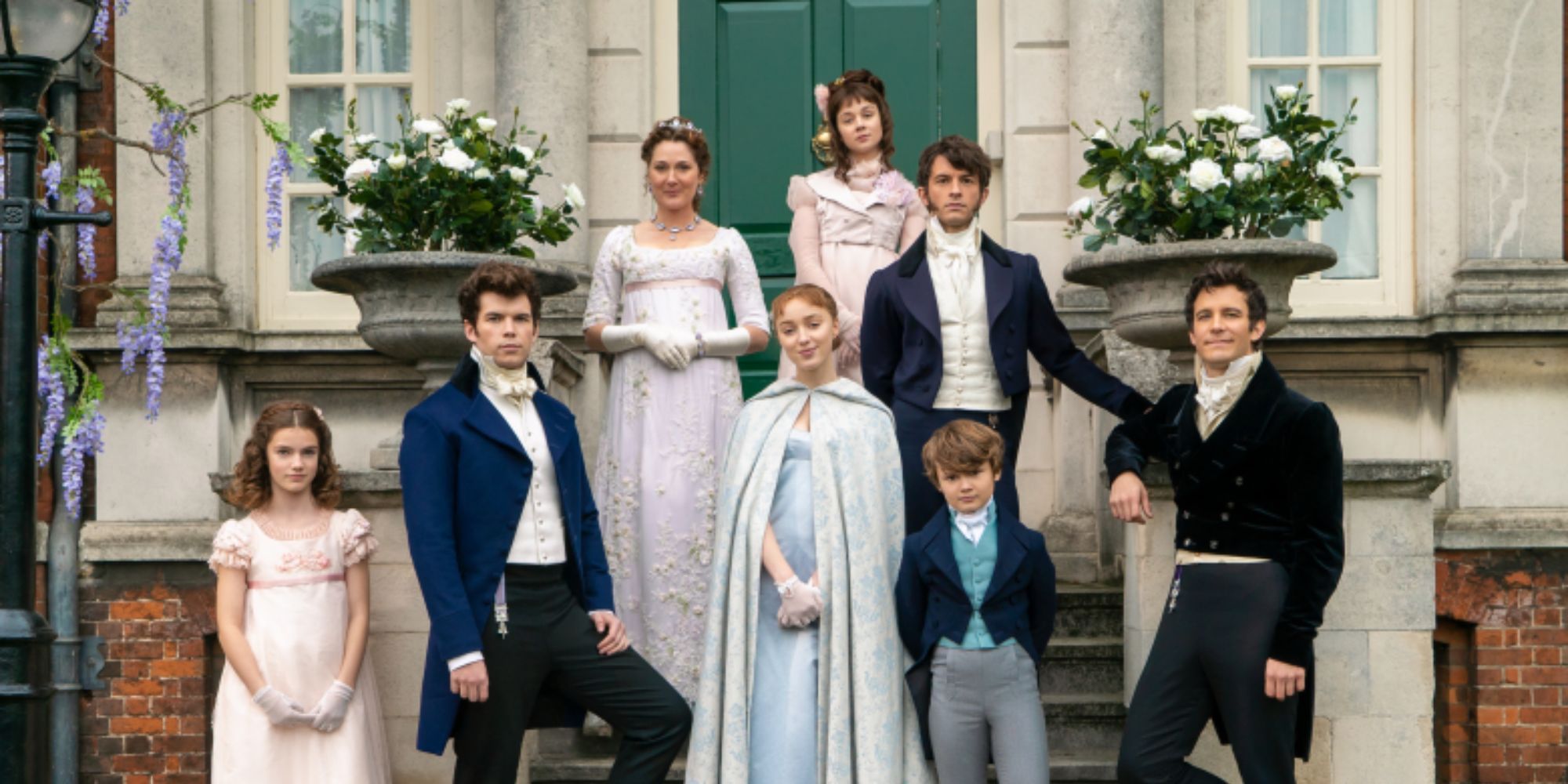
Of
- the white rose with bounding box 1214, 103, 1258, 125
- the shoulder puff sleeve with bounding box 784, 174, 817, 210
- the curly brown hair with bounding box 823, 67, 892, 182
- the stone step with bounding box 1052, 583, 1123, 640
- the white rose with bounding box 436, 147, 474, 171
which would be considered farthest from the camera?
the stone step with bounding box 1052, 583, 1123, 640

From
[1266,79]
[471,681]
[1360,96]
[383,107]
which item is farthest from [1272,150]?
[383,107]

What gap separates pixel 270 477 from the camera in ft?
16.6

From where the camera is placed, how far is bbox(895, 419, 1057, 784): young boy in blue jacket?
4.46 metres

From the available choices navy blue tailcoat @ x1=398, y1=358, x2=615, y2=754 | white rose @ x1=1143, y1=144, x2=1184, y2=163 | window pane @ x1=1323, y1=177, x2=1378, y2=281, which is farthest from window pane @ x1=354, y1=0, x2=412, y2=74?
window pane @ x1=1323, y1=177, x2=1378, y2=281

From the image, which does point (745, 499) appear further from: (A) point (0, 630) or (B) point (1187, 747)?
(A) point (0, 630)

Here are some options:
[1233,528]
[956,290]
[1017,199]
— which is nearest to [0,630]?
[956,290]

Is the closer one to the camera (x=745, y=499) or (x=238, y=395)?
(x=745, y=499)

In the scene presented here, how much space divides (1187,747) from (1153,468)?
1243 millimetres

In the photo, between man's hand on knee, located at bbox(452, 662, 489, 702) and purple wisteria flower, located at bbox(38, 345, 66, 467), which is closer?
man's hand on knee, located at bbox(452, 662, 489, 702)

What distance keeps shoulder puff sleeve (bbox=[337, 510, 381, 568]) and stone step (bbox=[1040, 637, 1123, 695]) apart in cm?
246

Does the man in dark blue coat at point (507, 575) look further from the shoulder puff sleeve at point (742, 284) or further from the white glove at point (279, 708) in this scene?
the shoulder puff sleeve at point (742, 284)

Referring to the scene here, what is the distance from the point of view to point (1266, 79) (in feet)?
25.0

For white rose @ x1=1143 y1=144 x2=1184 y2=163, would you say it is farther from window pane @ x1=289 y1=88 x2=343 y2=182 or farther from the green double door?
window pane @ x1=289 y1=88 x2=343 y2=182

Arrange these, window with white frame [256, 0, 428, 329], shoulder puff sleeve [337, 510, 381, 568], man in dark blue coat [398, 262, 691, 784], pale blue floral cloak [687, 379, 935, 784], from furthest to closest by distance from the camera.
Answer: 1. window with white frame [256, 0, 428, 329]
2. shoulder puff sleeve [337, 510, 381, 568]
3. pale blue floral cloak [687, 379, 935, 784]
4. man in dark blue coat [398, 262, 691, 784]
